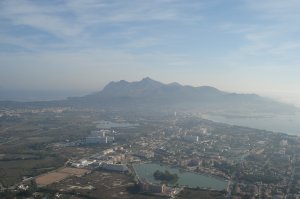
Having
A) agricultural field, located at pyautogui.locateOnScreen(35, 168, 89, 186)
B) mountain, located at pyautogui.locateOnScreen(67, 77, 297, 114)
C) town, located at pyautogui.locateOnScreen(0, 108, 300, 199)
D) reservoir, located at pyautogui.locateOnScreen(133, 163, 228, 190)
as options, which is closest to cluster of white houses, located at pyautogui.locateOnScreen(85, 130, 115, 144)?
town, located at pyautogui.locateOnScreen(0, 108, 300, 199)

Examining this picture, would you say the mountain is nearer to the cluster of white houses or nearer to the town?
the town

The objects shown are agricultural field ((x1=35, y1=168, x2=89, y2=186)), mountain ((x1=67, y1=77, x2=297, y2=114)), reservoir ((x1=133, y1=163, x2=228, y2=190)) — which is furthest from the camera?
mountain ((x1=67, y1=77, x2=297, y2=114))

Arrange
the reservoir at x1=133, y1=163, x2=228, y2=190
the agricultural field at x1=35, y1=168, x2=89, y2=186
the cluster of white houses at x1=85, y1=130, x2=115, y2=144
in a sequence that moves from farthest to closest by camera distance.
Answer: the cluster of white houses at x1=85, y1=130, x2=115, y2=144
the reservoir at x1=133, y1=163, x2=228, y2=190
the agricultural field at x1=35, y1=168, x2=89, y2=186

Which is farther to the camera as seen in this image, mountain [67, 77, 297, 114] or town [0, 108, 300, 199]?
mountain [67, 77, 297, 114]

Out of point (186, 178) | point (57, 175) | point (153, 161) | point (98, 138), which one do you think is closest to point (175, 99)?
point (98, 138)

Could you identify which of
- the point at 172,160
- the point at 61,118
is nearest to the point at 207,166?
the point at 172,160

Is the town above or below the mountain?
below

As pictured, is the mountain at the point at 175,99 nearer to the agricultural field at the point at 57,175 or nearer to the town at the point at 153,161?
the town at the point at 153,161

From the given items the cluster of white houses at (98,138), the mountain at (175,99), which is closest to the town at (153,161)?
the cluster of white houses at (98,138)
